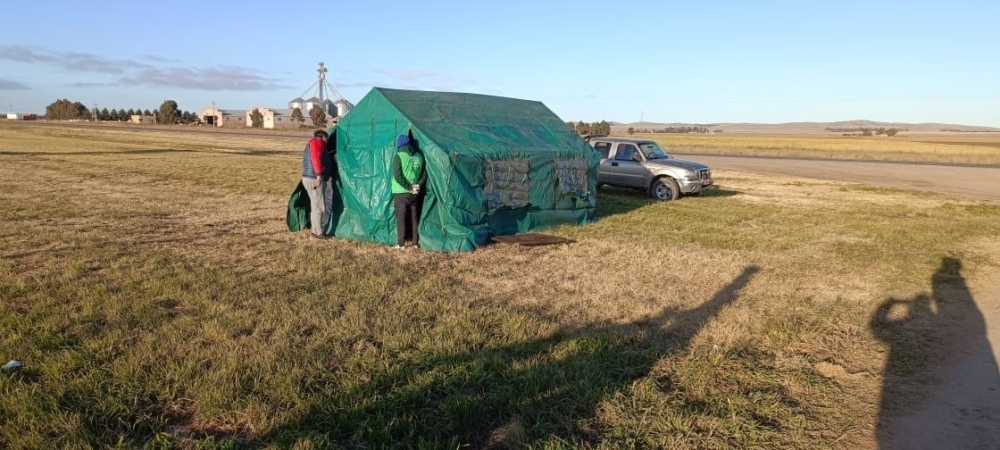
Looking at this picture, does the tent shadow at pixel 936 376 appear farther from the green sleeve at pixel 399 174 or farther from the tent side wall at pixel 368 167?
the tent side wall at pixel 368 167

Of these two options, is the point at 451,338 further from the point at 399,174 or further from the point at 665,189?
the point at 665,189

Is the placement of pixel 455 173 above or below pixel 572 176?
above

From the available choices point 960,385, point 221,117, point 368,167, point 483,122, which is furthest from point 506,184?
point 221,117

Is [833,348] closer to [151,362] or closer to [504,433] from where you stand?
[504,433]

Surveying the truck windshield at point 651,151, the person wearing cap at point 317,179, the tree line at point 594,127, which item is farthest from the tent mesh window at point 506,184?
the tree line at point 594,127

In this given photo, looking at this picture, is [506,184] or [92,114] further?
[92,114]

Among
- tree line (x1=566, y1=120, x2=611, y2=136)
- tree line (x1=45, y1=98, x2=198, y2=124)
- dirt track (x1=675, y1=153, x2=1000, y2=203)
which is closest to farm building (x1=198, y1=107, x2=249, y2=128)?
tree line (x1=45, y1=98, x2=198, y2=124)

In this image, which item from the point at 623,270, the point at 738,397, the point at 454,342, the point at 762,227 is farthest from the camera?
the point at 762,227

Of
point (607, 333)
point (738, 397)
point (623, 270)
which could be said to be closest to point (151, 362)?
point (607, 333)

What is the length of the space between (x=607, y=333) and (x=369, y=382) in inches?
84.2

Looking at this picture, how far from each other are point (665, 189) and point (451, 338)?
12.4 metres

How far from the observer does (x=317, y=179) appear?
32.2ft

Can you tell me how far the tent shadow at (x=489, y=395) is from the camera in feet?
11.8

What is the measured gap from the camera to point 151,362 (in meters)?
4.43
